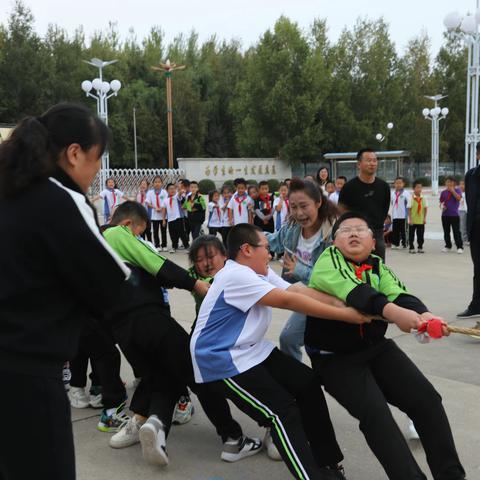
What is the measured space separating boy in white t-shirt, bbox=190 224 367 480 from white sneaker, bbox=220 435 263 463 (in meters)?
0.39

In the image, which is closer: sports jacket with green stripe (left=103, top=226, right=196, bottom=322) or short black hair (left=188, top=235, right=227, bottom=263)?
sports jacket with green stripe (left=103, top=226, right=196, bottom=322)

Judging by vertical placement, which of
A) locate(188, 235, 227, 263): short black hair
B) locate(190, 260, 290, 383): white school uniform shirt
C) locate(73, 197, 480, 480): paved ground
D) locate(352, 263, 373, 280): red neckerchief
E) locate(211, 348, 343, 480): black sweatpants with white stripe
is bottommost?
locate(73, 197, 480, 480): paved ground

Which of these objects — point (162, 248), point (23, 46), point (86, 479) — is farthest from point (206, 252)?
point (23, 46)

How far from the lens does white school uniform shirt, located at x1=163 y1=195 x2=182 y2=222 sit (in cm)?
1240

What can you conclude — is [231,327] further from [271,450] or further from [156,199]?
[156,199]

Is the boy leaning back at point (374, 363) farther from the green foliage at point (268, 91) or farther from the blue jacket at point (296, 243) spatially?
the green foliage at point (268, 91)

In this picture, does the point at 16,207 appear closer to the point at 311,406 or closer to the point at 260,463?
the point at 311,406

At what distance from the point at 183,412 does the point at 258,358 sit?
997 millimetres

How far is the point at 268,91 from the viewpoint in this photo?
3975 centimetres

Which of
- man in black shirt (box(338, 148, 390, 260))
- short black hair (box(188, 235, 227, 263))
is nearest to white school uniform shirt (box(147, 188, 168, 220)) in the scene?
man in black shirt (box(338, 148, 390, 260))

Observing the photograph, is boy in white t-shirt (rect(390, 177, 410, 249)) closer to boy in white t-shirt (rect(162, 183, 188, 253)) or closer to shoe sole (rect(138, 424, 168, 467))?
boy in white t-shirt (rect(162, 183, 188, 253))

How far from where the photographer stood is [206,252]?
3572 mm

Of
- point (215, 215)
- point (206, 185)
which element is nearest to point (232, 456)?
point (215, 215)

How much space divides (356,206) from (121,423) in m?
3.03
